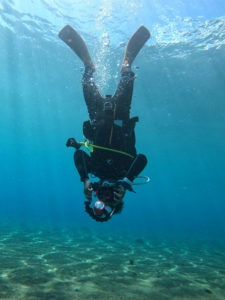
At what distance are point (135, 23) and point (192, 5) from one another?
146 inches

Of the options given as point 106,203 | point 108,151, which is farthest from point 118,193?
point 108,151

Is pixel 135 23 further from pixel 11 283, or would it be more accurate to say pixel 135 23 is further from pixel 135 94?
pixel 11 283

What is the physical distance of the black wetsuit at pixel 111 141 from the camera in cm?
510

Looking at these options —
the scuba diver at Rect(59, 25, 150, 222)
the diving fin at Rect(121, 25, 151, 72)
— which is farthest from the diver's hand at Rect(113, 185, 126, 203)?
the diving fin at Rect(121, 25, 151, 72)

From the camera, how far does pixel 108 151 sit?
5.10m

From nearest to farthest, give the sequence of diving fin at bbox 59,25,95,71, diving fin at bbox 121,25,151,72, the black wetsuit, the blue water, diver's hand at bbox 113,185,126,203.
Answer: diver's hand at bbox 113,185,126,203 → the black wetsuit → diving fin at bbox 59,25,95,71 → diving fin at bbox 121,25,151,72 → the blue water

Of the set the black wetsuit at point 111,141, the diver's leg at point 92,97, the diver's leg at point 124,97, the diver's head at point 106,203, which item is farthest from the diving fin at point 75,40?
the diver's head at point 106,203

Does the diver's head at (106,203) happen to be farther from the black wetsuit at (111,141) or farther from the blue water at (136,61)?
the blue water at (136,61)

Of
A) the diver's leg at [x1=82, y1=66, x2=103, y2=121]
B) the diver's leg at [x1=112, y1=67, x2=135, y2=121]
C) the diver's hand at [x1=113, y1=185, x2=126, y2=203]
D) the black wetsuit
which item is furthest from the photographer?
the diver's leg at [x1=82, y1=66, x2=103, y2=121]

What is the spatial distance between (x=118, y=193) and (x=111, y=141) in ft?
4.39

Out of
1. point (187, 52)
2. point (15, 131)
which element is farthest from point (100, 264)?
point (15, 131)

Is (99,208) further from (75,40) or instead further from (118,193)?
(75,40)

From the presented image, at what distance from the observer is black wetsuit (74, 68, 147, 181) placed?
510 centimetres

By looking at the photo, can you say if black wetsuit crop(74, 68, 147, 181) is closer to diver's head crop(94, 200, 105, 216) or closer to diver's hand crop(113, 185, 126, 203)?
diver's hand crop(113, 185, 126, 203)
